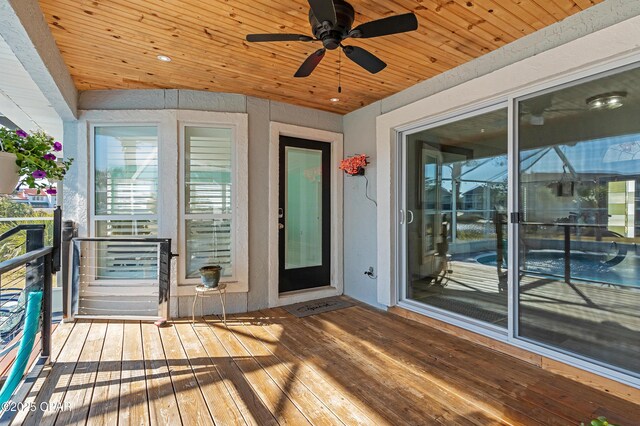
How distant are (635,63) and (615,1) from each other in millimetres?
436

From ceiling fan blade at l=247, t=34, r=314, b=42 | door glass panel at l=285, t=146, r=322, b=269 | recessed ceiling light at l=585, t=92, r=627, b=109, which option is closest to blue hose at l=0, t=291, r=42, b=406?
ceiling fan blade at l=247, t=34, r=314, b=42

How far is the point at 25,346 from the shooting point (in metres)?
2.12

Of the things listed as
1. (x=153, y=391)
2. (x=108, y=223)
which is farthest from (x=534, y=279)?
(x=108, y=223)

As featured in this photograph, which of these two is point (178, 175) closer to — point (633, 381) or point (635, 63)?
point (635, 63)

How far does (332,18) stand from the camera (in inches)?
71.4

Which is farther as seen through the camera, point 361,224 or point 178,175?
point 361,224

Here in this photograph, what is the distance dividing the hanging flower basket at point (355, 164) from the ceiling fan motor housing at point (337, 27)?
6.80 ft

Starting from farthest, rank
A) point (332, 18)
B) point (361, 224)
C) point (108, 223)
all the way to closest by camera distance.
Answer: point (361, 224) < point (108, 223) < point (332, 18)

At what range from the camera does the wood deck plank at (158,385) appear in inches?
74.1

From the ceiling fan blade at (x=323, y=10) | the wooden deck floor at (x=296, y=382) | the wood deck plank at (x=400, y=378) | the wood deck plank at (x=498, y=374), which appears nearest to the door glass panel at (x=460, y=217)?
the wood deck plank at (x=498, y=374)

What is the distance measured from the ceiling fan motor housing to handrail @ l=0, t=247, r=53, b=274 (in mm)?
2225

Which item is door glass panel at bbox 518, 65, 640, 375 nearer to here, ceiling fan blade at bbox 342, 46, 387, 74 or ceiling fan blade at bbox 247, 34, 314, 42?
ceiling fan blade at bbox 342, 46, 387, 74

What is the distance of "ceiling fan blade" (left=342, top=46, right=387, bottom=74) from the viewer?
2.12m

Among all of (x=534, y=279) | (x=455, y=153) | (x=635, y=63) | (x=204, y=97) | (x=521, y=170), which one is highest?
(x=204, y=97)
